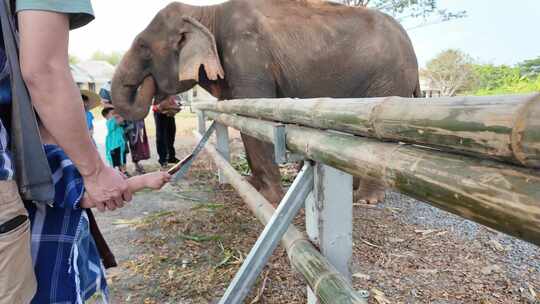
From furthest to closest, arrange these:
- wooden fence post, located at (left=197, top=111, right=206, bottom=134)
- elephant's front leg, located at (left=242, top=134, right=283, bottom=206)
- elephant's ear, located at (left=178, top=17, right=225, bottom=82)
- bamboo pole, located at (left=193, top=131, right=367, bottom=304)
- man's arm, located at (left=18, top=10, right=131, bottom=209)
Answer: wooden fence post, located at (left=197, top=111, right=206, bottom=134) → elephant's ear, located at (left=178, top=17, right=225, bottom=82) → elephant's front leg, located at (left=242, top=134, right=283, bottom=206) → bamboo pole, located at (left=193, top=131, right=367, bottom=304) → man's arm, located at (left=18, top=10, right=131, bottom=209)

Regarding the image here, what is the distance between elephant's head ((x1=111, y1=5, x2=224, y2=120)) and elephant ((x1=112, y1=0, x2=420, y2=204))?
→ 0.04 ft

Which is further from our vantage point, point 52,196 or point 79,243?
point 79,243

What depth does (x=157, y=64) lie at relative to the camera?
4500 mm

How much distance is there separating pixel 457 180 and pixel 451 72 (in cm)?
3976

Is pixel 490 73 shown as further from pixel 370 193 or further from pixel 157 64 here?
pixel 157 64

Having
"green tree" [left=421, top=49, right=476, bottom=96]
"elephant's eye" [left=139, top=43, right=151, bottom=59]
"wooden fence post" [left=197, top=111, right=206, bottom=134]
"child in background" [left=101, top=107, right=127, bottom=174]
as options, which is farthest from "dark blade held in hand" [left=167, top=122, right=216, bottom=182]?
"green tree" [left=421, top=49, right=476, bottom=96]

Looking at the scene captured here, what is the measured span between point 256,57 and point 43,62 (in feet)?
10.4

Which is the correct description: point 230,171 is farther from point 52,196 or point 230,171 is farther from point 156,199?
point 52,196

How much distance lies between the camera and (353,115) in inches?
42.7

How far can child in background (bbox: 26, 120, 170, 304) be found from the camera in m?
1.21

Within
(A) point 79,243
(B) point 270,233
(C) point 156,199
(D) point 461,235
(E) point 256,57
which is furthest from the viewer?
(C) point 156,199

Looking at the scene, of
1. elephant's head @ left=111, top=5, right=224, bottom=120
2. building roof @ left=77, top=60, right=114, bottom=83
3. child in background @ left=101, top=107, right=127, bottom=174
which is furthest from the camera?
building roof @ left=77, top=60, right=114, bottom=83

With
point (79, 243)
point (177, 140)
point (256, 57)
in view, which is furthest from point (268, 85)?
point (177, 140)

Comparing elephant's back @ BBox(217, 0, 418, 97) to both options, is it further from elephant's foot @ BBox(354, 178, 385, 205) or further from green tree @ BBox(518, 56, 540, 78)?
green tree @ BBox(518, 56, 540, 78)
